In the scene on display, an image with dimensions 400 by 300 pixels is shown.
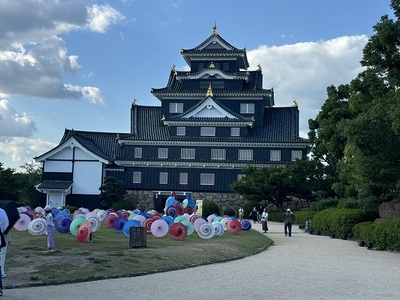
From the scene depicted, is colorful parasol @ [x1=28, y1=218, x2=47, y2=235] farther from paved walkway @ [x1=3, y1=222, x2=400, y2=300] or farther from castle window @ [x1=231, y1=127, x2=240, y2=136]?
castle window @ [x1=231, y1=127, x2=240, y2=136]

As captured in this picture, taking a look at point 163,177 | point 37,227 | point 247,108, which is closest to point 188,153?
point 163,177

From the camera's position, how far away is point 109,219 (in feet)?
106

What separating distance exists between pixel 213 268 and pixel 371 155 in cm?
1060

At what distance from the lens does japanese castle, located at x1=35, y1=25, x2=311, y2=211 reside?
57.8m

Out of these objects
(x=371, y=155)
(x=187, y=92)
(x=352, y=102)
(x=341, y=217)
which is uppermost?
(x=187, y=92)

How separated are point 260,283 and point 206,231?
39.8 ft

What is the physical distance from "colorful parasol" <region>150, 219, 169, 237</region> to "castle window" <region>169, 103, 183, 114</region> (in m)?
38.5

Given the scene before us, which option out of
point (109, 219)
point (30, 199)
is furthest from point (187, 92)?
point (109, 219)

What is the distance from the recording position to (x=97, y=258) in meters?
16.0

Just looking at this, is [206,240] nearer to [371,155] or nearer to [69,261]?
[371,155]

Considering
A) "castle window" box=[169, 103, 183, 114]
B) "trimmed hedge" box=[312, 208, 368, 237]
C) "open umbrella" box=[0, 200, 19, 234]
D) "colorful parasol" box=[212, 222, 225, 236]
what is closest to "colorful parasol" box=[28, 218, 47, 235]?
"colorful parasol" box=[212, 222, 225, 236]

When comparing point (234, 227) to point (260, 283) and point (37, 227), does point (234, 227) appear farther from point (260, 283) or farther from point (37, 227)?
point (260, 283)

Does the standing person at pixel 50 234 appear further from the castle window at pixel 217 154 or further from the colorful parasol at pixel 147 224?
the castle window at pixel 217 154

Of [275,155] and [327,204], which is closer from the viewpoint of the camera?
[327,204]
